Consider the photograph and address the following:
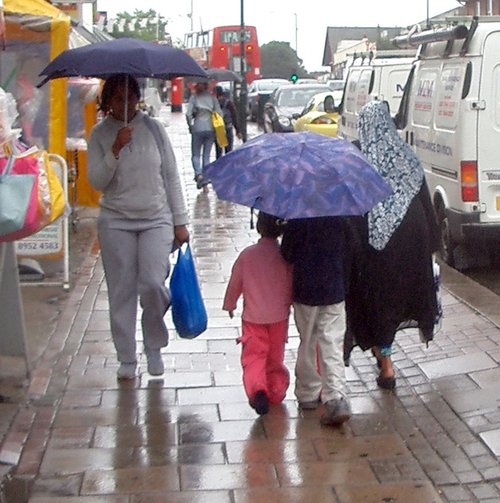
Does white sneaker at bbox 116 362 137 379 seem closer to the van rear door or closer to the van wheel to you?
the van rear door

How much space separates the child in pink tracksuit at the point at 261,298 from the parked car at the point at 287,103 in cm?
2236

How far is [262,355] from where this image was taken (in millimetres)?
6035

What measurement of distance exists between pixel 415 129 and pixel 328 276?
6530 mm

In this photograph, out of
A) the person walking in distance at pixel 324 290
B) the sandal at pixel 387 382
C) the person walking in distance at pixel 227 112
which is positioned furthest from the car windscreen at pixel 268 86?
the person walking in distance at pixel 324 290

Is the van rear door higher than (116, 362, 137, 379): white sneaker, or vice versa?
the van rear door

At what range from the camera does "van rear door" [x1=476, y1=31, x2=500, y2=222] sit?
10.2m

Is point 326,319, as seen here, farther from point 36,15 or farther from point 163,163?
point 36,15

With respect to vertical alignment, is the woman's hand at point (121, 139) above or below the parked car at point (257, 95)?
below

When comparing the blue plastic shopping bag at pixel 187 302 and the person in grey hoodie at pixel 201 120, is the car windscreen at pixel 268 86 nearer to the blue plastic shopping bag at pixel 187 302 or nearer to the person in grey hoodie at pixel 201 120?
the person in grey hoodie at pixel 201 120

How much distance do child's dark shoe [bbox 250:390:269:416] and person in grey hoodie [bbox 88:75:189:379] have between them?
0.95m

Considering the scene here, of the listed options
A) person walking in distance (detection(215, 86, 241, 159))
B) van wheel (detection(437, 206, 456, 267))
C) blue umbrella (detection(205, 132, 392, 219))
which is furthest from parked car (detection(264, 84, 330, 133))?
blue umbrella (detection(205, 132, 392, 219))

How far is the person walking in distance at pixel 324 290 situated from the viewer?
5793mm

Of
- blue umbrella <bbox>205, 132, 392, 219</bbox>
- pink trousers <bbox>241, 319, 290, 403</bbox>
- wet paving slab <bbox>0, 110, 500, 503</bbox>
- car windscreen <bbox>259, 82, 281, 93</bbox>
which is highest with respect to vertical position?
car windscreen <bbox>259, 82, 281, 93</bbox>

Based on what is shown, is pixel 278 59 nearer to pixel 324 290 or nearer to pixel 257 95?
pixel 257 95
